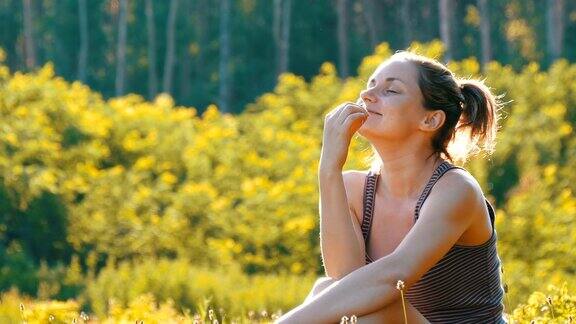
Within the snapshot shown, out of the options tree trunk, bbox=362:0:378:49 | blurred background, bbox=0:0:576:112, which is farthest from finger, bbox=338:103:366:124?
tree trunk, bbox=362:0:378:49

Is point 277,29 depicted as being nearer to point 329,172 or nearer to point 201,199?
point 201,199

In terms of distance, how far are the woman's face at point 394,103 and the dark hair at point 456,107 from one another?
1.2 inches

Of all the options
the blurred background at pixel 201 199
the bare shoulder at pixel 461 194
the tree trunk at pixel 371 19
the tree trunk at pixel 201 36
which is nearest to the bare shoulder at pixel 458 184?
the bare shoulder at pixel 461 194

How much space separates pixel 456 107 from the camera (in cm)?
441

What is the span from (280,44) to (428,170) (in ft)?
142

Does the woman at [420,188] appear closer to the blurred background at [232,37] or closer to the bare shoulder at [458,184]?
the bare shoulder at [458,184]

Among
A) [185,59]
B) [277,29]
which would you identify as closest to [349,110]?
[277,29]

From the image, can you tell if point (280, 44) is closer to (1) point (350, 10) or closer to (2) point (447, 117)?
(1) point (350, 10)

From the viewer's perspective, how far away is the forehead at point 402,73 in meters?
4.32

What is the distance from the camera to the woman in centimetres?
422

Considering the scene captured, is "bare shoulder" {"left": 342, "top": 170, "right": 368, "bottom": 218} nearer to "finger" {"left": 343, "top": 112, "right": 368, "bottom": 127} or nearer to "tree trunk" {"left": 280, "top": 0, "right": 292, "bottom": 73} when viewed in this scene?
"finger" {"left": 343, "top": 112, "right": 368, "bottom": 127}

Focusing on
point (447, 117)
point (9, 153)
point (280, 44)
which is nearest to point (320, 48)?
point (280, 44)

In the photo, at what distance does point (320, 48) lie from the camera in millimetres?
48844

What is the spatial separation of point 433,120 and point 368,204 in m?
0.37
